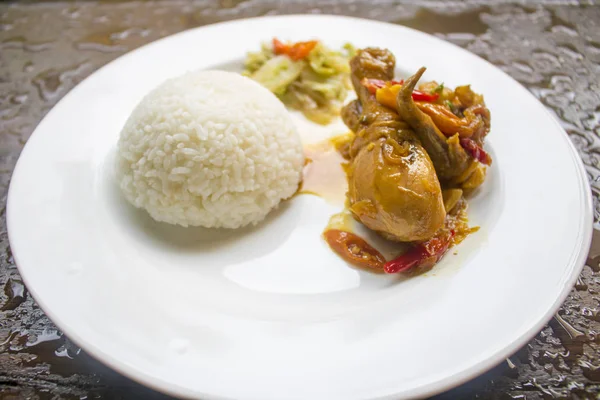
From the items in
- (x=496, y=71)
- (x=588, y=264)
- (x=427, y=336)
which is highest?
(x=496, y=71)

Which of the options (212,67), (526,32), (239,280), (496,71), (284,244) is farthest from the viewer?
(526,32)

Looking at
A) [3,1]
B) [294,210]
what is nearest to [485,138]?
[294,210]

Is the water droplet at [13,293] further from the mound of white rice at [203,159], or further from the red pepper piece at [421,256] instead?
the red pepper piece at [421,256]

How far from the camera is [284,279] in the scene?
102 inches

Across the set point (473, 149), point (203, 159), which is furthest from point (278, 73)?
point (473, 149)

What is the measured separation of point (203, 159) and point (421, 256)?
1242 mm

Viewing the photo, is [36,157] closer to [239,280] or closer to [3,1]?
[239,280]

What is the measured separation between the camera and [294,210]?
3.00 m

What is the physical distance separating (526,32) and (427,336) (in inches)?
140

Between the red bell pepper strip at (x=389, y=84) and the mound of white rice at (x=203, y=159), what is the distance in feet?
1.97

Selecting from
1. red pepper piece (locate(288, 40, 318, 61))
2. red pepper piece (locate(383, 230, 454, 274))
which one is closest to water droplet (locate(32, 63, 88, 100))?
red pepper piece (locate(288, 40, 318, 61))

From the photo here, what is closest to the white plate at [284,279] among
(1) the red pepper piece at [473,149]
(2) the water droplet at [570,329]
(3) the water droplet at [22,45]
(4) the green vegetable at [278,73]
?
(1) the red pepper piece at [473,149]

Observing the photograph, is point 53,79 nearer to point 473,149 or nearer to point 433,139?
point 433,139

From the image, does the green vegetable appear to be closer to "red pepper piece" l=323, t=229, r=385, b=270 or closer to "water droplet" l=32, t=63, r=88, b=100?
"red pepper piece" l=323, t=229, r=385, b=270
